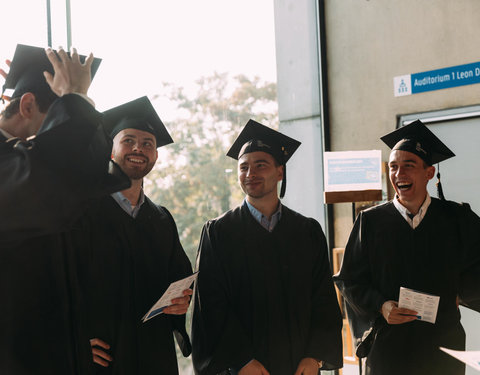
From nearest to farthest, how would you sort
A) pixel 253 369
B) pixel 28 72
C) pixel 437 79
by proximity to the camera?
pixel 28 72 → pixel 253 369 → pixel 437 79

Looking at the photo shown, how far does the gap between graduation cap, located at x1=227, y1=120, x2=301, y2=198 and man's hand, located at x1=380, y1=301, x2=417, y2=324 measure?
1064mm

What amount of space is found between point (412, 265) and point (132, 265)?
164 cm

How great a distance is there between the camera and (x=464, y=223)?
2.99 meters

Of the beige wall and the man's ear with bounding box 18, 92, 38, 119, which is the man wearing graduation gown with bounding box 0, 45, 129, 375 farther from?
the beige wall

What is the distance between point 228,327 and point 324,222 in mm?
2859

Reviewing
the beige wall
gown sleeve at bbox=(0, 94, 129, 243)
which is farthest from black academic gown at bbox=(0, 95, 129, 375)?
the beige wall

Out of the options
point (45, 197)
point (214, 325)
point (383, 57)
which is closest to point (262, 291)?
point (214, 325)

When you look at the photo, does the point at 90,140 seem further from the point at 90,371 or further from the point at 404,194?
the point at 404,194

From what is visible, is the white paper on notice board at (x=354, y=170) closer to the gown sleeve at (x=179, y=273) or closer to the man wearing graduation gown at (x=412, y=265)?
the man wearing graduation gown at (x=412, y=265)

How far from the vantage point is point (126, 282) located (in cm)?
235

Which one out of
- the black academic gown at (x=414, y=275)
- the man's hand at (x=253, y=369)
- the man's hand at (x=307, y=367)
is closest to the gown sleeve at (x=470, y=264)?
the black academic gown at (x=414, y=275)

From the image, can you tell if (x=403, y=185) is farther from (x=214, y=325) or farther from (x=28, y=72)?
(x=28, y=72)

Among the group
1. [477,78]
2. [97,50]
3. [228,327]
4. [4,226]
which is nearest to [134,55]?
[97,50]

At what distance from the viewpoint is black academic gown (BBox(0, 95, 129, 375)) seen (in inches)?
56.3
